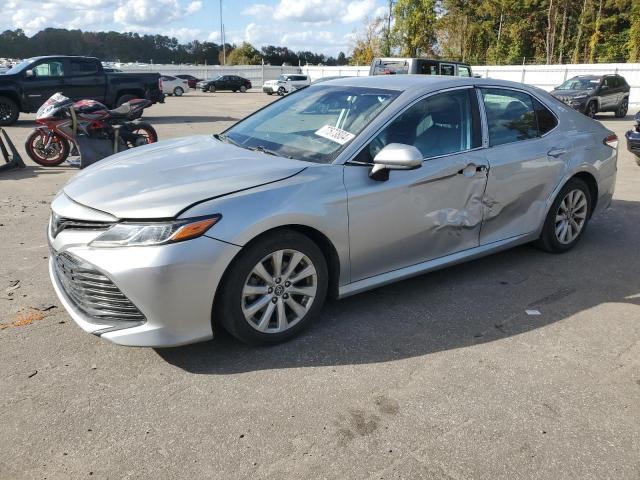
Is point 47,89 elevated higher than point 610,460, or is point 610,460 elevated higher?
point 47,89

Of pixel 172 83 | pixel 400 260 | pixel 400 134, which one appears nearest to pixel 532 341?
pixel 400 260

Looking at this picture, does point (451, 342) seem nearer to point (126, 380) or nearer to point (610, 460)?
point (610, 460)

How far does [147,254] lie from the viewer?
2.87 metres

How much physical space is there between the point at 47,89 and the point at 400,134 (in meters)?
15.0

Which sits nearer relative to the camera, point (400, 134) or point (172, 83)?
point (400, 134)

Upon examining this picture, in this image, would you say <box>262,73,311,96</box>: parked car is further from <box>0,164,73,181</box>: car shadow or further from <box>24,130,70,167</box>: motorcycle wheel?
<box>0,164,73,181</box>: car shadow

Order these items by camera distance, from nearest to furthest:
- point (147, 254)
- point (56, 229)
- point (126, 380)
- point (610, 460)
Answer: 1. point (610, 460)
2. point (147, 254)
3. point (126, 380)
4. point (56, 229)

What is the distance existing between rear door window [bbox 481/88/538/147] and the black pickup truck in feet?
47.3

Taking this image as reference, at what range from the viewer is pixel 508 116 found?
180 inches

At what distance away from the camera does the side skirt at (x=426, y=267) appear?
3.72 m

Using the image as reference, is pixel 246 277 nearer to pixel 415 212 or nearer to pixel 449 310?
pixel 415 212

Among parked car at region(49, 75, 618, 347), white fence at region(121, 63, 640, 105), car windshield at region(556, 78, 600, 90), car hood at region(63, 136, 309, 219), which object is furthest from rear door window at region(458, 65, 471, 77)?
car hood at region(63, 136, 309, 219)

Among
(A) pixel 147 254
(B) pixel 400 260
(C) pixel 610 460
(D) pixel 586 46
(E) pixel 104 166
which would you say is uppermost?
(D) pixel 586 46

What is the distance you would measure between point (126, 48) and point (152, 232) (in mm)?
106061
